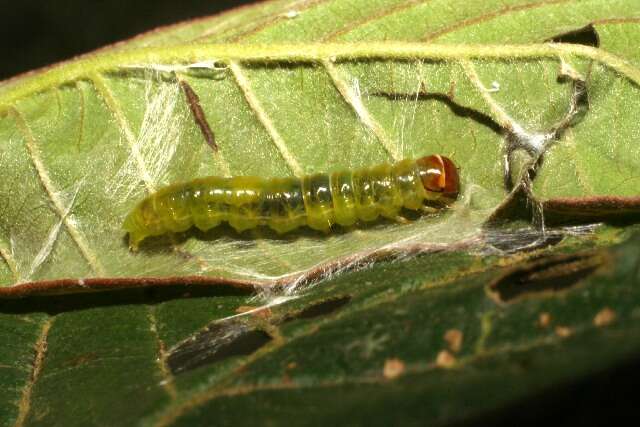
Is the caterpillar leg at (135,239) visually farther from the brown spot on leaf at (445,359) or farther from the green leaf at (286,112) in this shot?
the brown spot on leaf at (445,359)

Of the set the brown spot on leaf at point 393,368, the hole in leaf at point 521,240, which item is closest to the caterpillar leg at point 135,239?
the hole in leaf at point 521,240

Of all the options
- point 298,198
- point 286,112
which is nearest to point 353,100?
point 286,112

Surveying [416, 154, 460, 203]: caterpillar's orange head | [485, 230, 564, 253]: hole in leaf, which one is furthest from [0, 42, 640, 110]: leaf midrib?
[485, 230, 564, 253]: hole in leaf

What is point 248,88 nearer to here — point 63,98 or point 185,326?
point 63,98

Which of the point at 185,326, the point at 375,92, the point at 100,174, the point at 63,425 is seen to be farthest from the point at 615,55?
the point at 63,425

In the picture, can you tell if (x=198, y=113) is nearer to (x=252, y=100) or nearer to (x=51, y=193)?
(x=252, y=100)

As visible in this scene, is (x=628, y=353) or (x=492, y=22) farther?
(x=492, y=22)

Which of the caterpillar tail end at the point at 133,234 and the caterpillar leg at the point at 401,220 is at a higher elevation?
the caterpillar tail end at the point at 133,234
